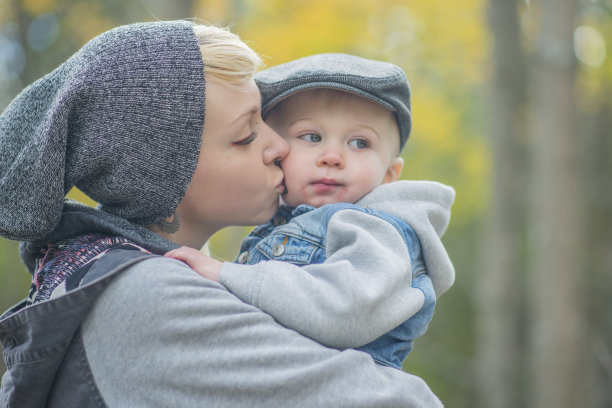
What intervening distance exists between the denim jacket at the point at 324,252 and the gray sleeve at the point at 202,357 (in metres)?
0.27

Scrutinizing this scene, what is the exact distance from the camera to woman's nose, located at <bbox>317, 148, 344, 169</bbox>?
7.04ft

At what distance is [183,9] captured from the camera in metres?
3.94

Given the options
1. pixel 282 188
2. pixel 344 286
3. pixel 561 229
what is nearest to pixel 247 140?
pixel 282 188

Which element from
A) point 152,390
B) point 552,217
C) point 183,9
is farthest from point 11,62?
point 152,390

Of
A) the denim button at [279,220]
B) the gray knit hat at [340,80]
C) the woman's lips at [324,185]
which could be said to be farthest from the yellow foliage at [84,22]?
the woman's lips at [324,185]

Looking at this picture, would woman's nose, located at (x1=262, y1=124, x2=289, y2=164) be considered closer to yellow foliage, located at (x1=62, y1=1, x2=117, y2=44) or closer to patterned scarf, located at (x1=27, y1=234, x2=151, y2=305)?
patterned scarf, located at (x1=27, y1=234, x2=151, y2=305)

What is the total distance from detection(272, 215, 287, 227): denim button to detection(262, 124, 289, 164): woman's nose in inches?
8.1

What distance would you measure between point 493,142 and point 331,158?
239 inches

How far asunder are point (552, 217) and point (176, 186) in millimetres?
4919

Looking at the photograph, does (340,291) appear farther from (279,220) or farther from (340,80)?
(340,80)

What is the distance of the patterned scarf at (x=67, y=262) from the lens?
1.68 meters

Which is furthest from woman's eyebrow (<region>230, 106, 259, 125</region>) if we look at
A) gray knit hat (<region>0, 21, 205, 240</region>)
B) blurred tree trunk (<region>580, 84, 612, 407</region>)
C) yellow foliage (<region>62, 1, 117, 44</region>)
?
yellow foliage (<region>62, 1, 117, 44</region>)

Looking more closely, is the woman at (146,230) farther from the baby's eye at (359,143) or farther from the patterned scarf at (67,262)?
the baby's eye at (359,143)

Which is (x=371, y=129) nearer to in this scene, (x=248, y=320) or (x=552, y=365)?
(x=248, y=320)
